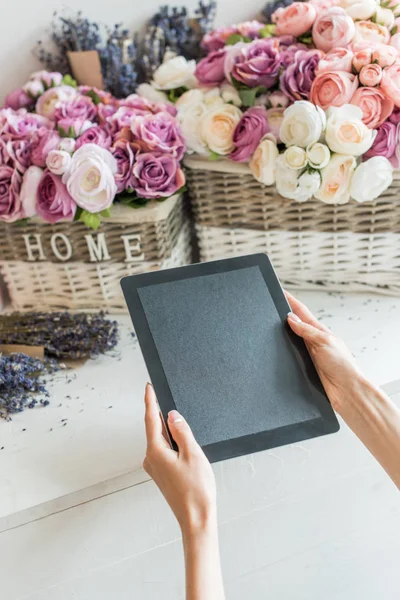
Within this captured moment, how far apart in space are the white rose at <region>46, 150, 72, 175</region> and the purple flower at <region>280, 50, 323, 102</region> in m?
0.41

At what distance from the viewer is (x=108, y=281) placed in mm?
1217

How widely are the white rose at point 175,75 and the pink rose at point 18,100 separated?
27cm

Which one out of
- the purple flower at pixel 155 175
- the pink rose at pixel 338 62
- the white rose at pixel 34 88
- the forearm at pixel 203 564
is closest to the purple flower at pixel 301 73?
the pink rose at pixel 338 62

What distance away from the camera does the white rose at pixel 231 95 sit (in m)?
1.10

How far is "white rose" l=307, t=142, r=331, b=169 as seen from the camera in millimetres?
994

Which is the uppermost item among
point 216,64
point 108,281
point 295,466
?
point 216,64

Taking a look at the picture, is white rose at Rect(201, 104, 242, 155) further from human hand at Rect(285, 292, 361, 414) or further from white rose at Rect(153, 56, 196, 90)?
human hand at Rect(285, 292, 361, 414)

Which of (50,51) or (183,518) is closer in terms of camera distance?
(183,518)

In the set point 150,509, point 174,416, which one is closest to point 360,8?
point 174,416

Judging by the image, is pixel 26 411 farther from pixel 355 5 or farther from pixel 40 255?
pixel 355 5

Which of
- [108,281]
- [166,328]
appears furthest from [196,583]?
[108,281]

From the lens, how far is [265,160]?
1.04 meters

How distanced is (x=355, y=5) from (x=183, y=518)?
3.07 ft

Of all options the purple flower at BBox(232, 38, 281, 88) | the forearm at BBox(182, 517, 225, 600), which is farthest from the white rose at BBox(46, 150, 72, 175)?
the forearm at BBox(182, 517, 225, 600)
